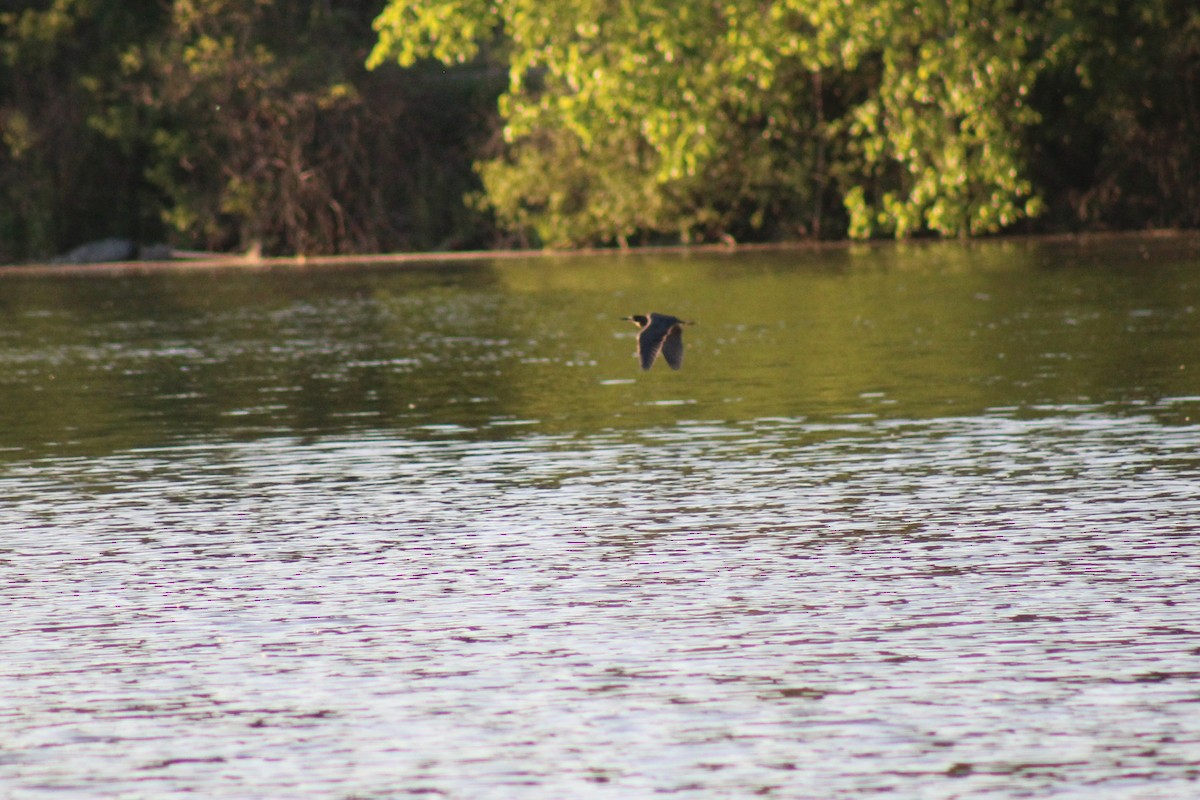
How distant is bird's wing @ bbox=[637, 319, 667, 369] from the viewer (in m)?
11.6

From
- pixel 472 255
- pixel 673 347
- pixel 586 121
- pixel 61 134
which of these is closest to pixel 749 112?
pixel 472 255

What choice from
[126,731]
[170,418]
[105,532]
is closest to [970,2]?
[170,418]

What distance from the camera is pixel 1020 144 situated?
1405 inches

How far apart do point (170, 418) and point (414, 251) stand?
27937 millimetres

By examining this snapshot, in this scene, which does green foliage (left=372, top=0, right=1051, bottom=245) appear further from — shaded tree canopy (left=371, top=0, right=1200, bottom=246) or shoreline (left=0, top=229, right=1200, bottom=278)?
shoreline (left=0, top=229, right=1200, bottom=278)

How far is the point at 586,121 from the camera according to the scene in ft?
109

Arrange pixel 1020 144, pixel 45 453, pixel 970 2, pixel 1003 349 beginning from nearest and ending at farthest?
pixel 45 453 → pixel 1003 349 → pixel 970 2 → pixel 1020 144

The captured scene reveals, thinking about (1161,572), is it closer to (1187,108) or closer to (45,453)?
(45,453)

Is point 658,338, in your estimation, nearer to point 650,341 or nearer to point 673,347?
point 650,341

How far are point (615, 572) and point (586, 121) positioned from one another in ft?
79.8

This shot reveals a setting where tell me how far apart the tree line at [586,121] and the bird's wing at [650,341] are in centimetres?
1964

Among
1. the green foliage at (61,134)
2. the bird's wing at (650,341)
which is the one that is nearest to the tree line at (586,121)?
the green foliage at (61,134)

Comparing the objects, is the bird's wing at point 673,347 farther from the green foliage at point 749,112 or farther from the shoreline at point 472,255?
the shoreline at point 472,255

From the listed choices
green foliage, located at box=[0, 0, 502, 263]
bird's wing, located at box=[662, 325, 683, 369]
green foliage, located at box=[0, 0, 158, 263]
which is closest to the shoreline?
green foliage, located at box=[0, 0, 502, 263]
